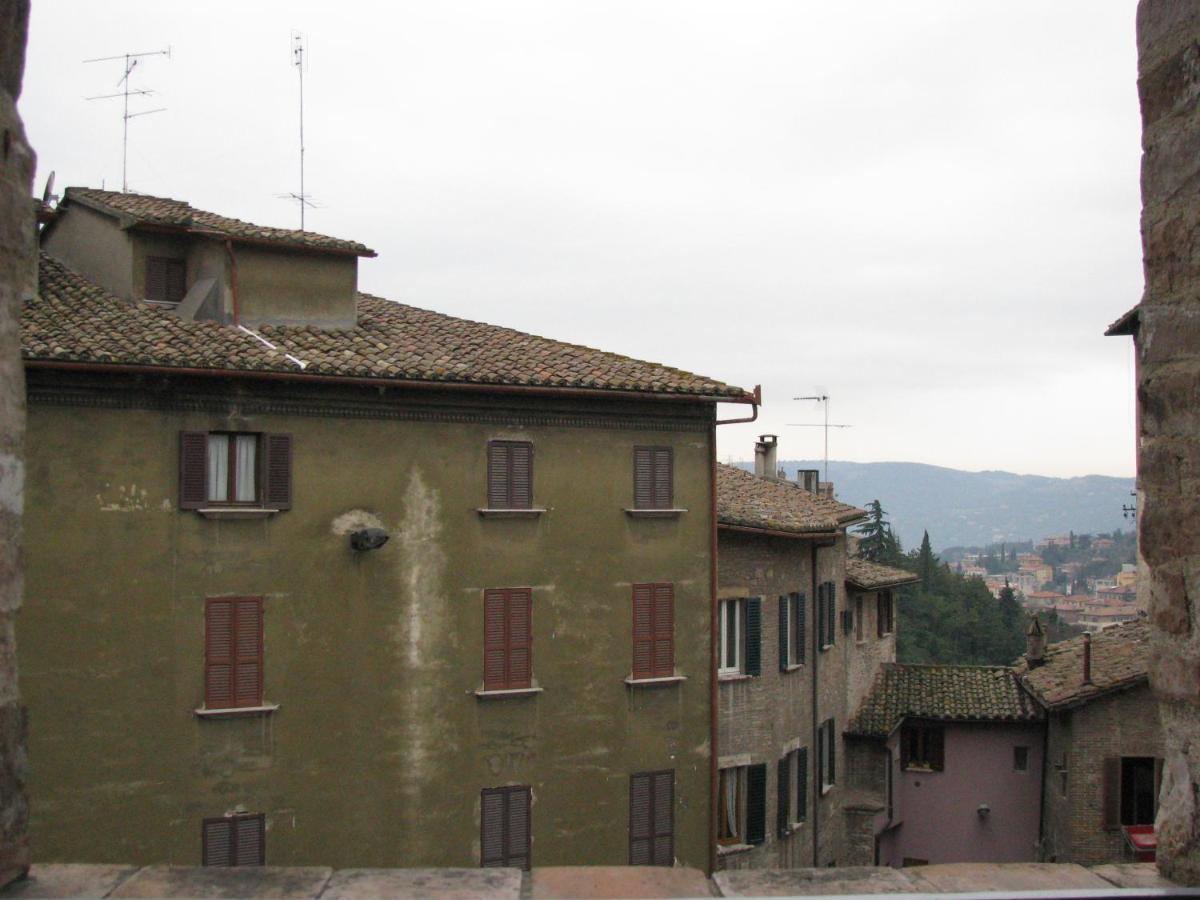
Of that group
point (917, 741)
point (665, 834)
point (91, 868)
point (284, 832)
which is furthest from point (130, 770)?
point (917, 741)

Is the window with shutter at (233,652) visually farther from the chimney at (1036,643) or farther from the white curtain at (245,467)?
the chimney at (1036,643)

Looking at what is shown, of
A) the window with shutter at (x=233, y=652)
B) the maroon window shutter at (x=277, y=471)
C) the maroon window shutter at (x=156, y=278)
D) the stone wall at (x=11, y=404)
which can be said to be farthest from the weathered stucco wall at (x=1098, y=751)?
the stone wall at (x=11, y=404)

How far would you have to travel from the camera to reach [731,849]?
2070 cm

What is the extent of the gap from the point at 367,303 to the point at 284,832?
893 centimetres

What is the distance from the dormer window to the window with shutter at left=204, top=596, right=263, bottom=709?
4950 mm

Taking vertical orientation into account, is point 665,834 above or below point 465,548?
below

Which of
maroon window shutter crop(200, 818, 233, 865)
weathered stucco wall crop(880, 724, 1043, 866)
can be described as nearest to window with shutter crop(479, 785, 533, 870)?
maroon window shutter crop(200, 818, 233, 865)

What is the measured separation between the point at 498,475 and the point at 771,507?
25.6ft

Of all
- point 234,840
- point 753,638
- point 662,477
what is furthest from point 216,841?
point 753,638

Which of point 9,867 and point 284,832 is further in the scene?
point 284,832

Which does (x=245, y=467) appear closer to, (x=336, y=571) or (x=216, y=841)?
(x=336, y=571)

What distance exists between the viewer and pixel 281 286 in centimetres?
1798

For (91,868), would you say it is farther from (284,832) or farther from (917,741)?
(917,741)

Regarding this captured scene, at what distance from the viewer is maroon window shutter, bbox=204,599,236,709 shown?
1565cm
